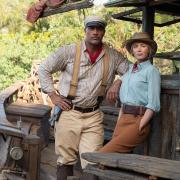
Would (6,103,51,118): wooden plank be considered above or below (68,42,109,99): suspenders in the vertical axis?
below

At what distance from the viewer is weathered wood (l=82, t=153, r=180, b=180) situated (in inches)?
133

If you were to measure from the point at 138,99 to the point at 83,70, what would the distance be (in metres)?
0.80

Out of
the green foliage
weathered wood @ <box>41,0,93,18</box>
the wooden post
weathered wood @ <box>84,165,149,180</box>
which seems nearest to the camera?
weathered wood @ <box>84,165,149,180</box>

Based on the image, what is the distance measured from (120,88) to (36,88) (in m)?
5.93

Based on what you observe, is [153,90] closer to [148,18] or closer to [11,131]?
[11,131]

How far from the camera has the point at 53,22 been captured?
19.4 metres

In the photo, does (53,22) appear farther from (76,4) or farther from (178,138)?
(178,138)

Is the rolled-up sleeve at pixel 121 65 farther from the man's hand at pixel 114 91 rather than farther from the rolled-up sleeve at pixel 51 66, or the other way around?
the rolled-up sleeve at pixel 51 66

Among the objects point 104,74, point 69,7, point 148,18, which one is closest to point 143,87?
point 104,74

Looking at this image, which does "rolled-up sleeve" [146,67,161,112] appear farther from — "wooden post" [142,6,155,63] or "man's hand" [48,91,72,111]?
"wooden post" [142,6,155,63]

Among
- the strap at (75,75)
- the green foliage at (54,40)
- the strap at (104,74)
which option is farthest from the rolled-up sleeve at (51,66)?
the green foliage at (54,40)

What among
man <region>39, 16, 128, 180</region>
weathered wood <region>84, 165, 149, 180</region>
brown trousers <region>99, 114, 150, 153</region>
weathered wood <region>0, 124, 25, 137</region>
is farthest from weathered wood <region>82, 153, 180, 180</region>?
weathered wood <region>0, 124, 25, 137</region>

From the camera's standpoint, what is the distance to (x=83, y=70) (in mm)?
4836

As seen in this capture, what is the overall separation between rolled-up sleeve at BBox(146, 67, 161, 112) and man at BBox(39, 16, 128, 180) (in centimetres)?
75
